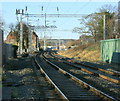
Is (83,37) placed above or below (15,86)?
above

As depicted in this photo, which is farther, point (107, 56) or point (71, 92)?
point (107, 56)

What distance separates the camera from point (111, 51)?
99.2 feet

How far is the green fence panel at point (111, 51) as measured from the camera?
92.0 ft

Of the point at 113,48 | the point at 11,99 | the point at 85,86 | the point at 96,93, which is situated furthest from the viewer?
the point at 113,48

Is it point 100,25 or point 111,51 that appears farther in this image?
point 100,25

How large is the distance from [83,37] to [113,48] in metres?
33.3

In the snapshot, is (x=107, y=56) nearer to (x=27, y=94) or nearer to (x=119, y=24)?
(x=119, y=24)

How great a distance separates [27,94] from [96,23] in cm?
5125

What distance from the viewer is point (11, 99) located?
8570 millimetres

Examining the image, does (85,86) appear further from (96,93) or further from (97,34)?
(97,34)

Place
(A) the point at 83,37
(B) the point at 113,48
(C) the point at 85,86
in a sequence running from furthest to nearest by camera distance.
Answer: (A) the point at 83,37 < (B) the point at 113,48 < (C) the point at 85,86

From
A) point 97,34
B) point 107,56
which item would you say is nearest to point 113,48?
point 107,56

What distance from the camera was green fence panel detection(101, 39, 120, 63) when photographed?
2804 centimetres

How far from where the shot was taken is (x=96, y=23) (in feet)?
195
